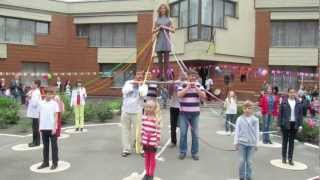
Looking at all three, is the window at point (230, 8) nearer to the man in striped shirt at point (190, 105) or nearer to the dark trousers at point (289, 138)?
the dark trousers at point (289, 138)

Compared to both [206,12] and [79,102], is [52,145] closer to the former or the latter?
[79,102]

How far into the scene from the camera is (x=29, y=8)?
33.0m

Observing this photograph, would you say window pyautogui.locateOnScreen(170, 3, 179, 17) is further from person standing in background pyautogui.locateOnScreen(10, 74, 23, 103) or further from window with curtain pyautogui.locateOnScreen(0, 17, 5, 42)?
window with curtain pyautogui.locateOnScreen(0, 17, 5, 42)

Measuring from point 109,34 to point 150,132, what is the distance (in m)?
27.7

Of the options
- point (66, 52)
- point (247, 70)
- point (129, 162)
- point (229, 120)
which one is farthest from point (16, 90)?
point (129, 162)

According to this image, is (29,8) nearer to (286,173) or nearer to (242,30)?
(242,30)

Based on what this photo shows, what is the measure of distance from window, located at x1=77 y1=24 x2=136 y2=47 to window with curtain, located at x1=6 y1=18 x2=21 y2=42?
495cm

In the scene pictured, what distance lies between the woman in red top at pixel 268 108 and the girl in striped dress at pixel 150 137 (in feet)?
17.2

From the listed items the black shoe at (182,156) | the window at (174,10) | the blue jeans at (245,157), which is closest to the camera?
the blue jeans at (245,157)

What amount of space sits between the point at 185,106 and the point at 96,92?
2530cm

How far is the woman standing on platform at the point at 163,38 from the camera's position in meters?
10.8

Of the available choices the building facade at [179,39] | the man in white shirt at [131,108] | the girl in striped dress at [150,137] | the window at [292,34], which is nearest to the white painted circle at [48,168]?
the man in white shirt at [131,108]

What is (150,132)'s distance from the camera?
787 cm

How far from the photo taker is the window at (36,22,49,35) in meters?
33.8
